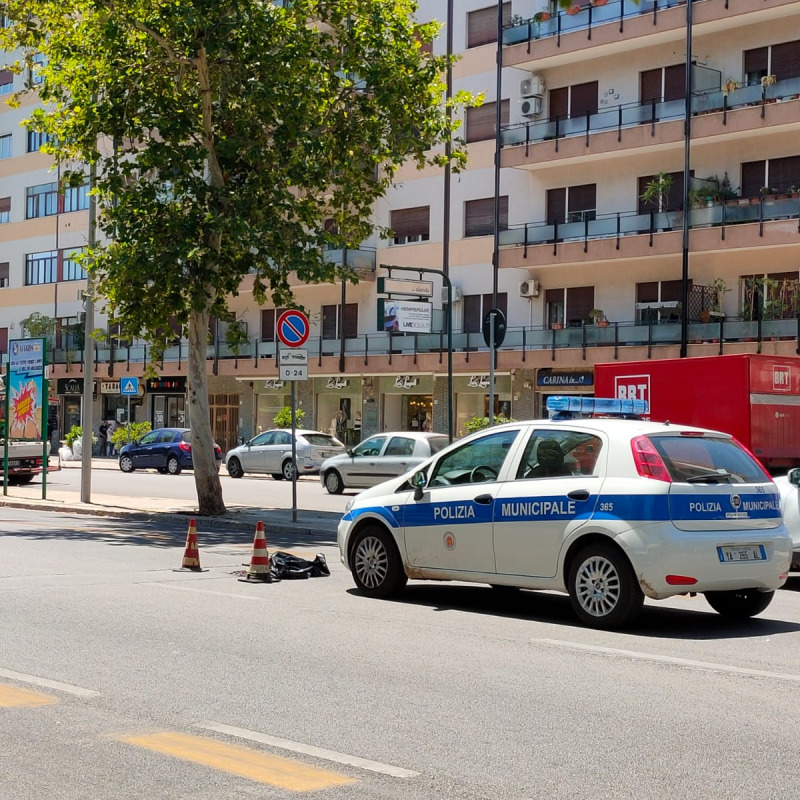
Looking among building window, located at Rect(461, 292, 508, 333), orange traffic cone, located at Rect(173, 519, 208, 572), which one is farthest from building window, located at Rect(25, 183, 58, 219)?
orange traffic cone, located at Rect(173, 519, 208, 572)

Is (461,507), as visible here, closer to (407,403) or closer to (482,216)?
(482,216)

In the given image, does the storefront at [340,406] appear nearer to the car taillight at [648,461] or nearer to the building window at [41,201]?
the building window at [41,201]

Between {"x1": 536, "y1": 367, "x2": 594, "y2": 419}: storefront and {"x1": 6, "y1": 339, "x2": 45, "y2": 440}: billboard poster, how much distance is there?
57.4 feet

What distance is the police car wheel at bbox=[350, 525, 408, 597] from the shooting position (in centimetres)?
1128

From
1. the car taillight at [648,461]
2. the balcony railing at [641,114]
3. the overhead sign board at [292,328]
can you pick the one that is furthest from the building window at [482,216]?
the car taillight at [648,461]

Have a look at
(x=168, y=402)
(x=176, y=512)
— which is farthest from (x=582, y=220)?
(x=168, y=402)

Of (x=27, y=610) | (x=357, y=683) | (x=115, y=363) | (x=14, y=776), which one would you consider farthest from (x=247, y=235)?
(x=115, y=363)

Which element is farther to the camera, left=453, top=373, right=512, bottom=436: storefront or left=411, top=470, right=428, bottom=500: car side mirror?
left=453, top=373, right=512, bottom=436: storefront

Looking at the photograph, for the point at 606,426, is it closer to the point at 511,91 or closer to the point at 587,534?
the point at 587,534

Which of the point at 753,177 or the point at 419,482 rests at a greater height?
the point at 753,177

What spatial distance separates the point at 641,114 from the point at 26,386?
19.7m

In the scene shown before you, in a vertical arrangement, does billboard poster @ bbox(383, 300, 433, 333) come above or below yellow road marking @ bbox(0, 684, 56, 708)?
above

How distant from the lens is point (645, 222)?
36219 millimetres

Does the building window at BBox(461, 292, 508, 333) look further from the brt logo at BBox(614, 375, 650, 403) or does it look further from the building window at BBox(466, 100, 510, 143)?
the brt logo at BBox(614, 375, 650, 403)
